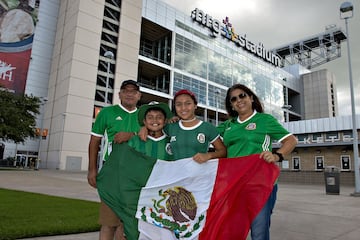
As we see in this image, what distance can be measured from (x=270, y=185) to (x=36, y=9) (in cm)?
5217

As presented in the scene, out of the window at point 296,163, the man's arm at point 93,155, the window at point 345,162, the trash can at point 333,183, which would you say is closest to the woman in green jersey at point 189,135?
the man's arm at point 93,155

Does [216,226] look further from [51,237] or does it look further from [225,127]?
[51,237]

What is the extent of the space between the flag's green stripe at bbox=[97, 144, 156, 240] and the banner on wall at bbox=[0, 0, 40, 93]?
45.9 meters

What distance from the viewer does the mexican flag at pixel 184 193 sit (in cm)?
292

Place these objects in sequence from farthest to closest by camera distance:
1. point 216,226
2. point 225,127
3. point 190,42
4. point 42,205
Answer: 1. point 190,42
2. point 42,205
3. point 225,127
4. point 216,226

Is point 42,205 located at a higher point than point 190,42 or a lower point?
lower

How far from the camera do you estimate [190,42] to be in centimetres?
4784

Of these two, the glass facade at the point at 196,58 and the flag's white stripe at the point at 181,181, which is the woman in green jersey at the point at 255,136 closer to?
the flag's white stripe at the point at 181,181

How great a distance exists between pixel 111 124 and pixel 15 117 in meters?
27.2

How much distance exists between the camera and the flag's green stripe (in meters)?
3.13

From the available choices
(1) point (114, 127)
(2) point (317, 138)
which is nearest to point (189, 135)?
(1) point (114, 127)

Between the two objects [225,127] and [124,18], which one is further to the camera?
[124,18]

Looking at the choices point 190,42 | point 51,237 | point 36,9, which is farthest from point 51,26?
point 51,237

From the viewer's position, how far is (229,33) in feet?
180
